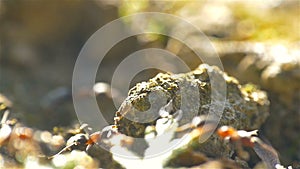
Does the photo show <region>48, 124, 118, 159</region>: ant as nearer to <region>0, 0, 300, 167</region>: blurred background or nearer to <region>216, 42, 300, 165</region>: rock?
<region>0, 0, 300, 167</region>: blurred background

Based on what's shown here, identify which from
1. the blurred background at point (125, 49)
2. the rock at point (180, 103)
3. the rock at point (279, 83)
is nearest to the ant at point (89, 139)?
the rock at point (180, 103)

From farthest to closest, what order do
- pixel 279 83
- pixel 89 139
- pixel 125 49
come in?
pixel 125 49
pixel 279 83
pixel 89 139

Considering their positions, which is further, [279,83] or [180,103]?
[279,83]

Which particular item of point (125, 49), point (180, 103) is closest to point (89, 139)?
point (180, 103)

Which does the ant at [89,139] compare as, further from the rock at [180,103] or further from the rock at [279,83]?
the rock at [279,83]

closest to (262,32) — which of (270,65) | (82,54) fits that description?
(270,65)

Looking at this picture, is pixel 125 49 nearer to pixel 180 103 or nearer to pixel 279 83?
pixel 279 83

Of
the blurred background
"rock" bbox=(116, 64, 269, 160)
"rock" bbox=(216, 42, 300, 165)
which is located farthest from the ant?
"rock" bbox=(216, 42, 300, 165)

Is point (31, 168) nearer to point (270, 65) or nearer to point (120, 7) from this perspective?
point (270, 65)
